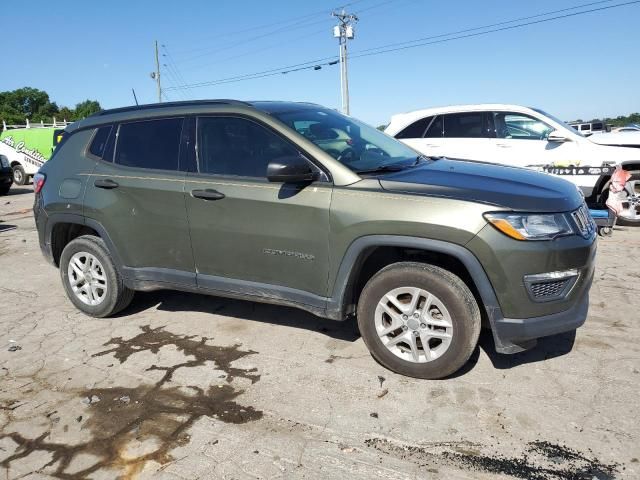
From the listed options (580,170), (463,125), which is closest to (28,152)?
(463,125)

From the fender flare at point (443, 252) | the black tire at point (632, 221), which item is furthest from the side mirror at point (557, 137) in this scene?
the fender flare at point (443, 252)

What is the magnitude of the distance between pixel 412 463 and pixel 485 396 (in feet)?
2.72

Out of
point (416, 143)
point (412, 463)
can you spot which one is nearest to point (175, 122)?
point (412, 463)

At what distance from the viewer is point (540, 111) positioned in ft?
26.8

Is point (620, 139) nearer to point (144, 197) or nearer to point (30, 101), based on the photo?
point (144, 197)

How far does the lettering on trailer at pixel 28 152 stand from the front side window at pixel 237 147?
17.0m

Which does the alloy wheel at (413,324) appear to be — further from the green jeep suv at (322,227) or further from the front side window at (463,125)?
the front side window at (463,125)

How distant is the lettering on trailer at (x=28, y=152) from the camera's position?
18.3 m

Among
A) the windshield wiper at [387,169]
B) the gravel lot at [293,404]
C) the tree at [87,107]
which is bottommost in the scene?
the gravel lot at [293,404]

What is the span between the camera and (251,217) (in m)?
3.69

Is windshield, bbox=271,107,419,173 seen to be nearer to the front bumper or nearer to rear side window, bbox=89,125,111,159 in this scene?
the front bumper

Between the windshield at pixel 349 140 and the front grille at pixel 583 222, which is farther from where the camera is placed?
the windshield at pixel 349 140

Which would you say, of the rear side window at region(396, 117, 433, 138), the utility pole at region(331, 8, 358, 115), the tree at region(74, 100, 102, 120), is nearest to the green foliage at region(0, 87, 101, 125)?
the tree at region(74, 100, 102, 120)

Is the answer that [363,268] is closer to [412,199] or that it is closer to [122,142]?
[412,199]
